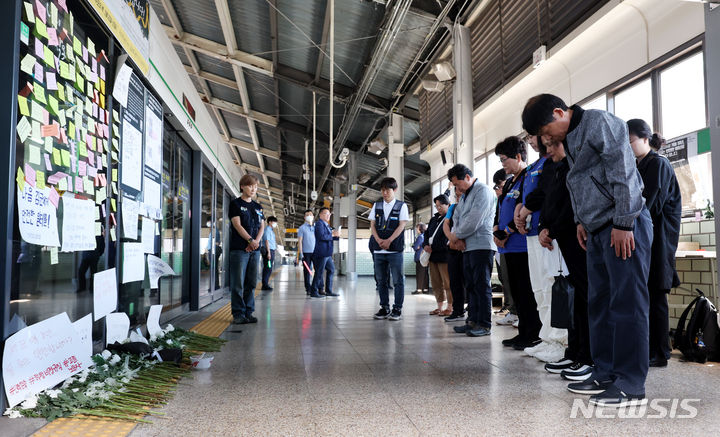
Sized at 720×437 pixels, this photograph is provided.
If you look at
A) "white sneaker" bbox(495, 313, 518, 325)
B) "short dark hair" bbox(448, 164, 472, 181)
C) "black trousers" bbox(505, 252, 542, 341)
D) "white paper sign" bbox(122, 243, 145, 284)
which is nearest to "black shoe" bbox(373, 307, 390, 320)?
"white sneaker" bbox(495, 313, 518, 325)

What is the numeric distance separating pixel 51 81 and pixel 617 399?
9.53ft

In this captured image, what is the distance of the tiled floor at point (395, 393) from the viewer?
6.08 feet

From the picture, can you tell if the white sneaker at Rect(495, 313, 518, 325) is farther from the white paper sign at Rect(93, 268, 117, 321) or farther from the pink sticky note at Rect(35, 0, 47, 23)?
the pink sticky note at Rect(35, 0, 47, 23)

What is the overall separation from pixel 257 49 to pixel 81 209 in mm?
7122

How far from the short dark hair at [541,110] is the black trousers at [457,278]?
8.95ft

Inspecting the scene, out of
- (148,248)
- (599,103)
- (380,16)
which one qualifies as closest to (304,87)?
(380,16)

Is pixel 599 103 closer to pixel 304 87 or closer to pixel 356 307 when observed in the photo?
pixel 356 307

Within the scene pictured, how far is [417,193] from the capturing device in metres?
19.5

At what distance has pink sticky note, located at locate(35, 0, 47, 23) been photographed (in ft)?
7.11

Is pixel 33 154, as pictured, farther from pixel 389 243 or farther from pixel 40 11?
pixel 389 243

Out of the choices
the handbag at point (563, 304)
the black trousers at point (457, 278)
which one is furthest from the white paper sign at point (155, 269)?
the handbag at point (563, 304)

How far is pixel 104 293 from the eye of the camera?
9.33ft

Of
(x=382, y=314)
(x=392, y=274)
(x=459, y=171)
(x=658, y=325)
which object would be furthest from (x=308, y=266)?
(x=658, y=325)

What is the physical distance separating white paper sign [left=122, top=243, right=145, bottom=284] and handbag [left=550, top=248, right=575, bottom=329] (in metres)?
2.67
